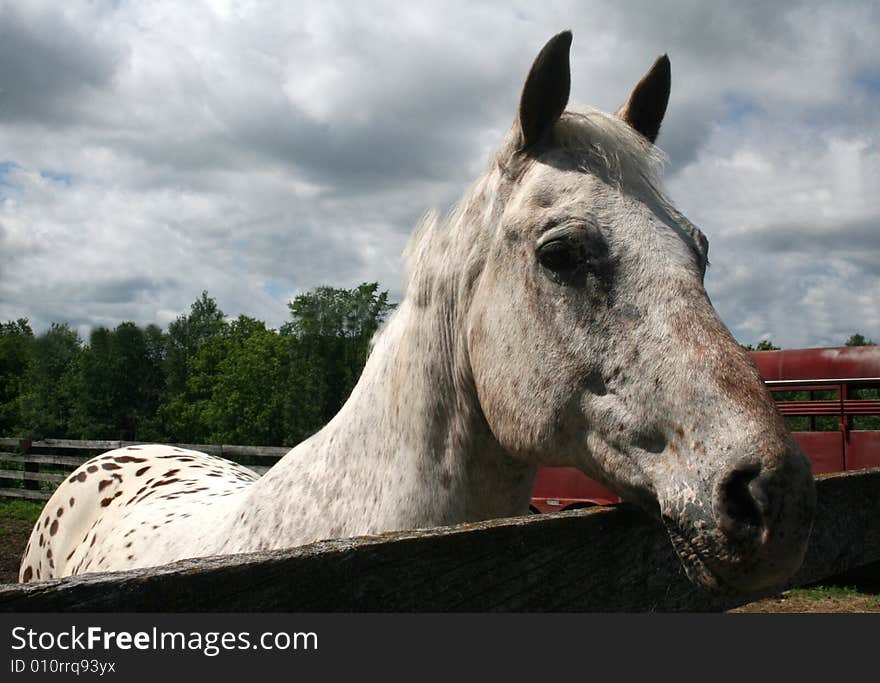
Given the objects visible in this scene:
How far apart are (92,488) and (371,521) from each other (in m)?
2.86

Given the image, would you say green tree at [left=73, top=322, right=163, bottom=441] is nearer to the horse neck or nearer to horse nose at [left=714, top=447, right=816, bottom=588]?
the horse neck

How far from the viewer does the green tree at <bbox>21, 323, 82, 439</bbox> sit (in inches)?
1845

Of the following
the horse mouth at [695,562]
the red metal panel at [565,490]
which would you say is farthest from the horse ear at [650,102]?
the red metal panel at [565,490]

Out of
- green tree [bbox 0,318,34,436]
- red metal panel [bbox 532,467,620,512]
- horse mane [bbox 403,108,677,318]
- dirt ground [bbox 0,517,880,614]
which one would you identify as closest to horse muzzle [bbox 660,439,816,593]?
horse mane [bbox 403,108,677,318]

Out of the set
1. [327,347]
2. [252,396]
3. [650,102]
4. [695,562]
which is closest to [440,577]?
[695,562]

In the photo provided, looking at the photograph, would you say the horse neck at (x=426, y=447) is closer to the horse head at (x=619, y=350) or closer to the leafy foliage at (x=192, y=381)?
the horse head at (x=619, y=350)

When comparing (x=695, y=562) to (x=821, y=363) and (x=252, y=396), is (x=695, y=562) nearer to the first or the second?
(x=821, y=363)

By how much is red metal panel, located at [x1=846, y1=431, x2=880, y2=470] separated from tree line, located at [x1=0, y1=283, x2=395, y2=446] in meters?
31.5

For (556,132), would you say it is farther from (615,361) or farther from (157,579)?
(157,579)

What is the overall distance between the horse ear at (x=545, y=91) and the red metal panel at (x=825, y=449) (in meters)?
6.95

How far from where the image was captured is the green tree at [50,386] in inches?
1845

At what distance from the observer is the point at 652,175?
7.39 feet

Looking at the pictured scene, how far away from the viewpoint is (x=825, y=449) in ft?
26.2
